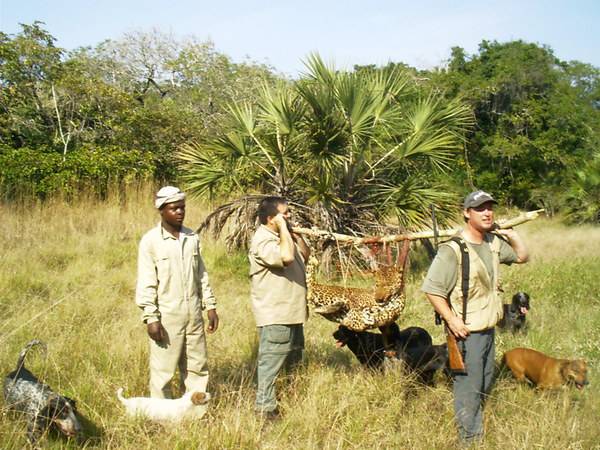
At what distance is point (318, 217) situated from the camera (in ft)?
33.3

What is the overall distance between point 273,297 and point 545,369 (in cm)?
245

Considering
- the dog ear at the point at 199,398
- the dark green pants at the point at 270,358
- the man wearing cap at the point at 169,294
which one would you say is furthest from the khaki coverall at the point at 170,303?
the dark green pants at the point at 270,358

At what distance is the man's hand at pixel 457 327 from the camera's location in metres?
3.73

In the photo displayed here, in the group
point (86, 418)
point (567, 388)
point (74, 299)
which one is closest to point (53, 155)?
point (74, 299)

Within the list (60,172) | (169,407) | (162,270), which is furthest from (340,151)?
(60,172)

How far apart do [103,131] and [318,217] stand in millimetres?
11131

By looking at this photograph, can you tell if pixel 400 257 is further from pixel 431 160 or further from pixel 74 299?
pixel 431 160

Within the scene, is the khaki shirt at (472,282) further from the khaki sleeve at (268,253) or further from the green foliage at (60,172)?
the green foliage at (60,172)

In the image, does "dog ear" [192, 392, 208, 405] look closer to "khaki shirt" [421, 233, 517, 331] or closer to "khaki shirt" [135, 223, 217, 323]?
"khaki shirt" [135, 223, 217, 323]

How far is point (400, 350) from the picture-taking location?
5.05 metres

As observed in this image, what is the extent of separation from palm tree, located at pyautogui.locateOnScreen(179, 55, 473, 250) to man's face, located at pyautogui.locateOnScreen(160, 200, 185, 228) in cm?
558

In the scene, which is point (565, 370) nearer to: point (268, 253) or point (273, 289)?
point (273, 289)

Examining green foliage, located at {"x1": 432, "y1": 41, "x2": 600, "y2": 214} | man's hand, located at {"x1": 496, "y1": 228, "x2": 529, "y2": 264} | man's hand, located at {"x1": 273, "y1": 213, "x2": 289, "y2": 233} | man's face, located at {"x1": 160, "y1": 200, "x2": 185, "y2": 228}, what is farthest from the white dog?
green foliage, located at {"x1": 432, "y1": 41, "x2": 600, "y2": 214}

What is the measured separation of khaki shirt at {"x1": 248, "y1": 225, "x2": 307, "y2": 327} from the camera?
4430 millimetres
